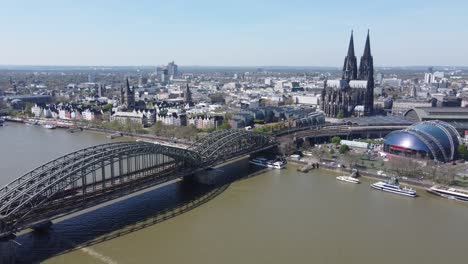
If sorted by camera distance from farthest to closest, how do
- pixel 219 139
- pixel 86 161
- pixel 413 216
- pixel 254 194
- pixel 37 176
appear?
pixel 219 139 < pixel 254 194 < pixel 413 216 < pixel 86 161 < pixel 37 176

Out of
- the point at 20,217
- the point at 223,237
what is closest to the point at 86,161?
the point at 20,217

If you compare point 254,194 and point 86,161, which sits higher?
point 86,161

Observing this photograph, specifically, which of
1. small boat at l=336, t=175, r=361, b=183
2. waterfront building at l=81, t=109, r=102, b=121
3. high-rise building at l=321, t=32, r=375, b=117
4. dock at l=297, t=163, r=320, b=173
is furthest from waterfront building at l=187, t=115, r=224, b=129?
small boat at l=336, t=175, r=361, b=183

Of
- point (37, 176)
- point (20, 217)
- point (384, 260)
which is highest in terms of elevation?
point (37, 176)

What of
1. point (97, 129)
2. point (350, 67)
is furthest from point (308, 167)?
point (350, 67)

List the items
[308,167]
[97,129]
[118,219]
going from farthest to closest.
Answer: [97,129], [308,167], [118,219]

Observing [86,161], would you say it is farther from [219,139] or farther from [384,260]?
[384,260]

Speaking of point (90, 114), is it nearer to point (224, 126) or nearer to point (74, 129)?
point (74, 129)
